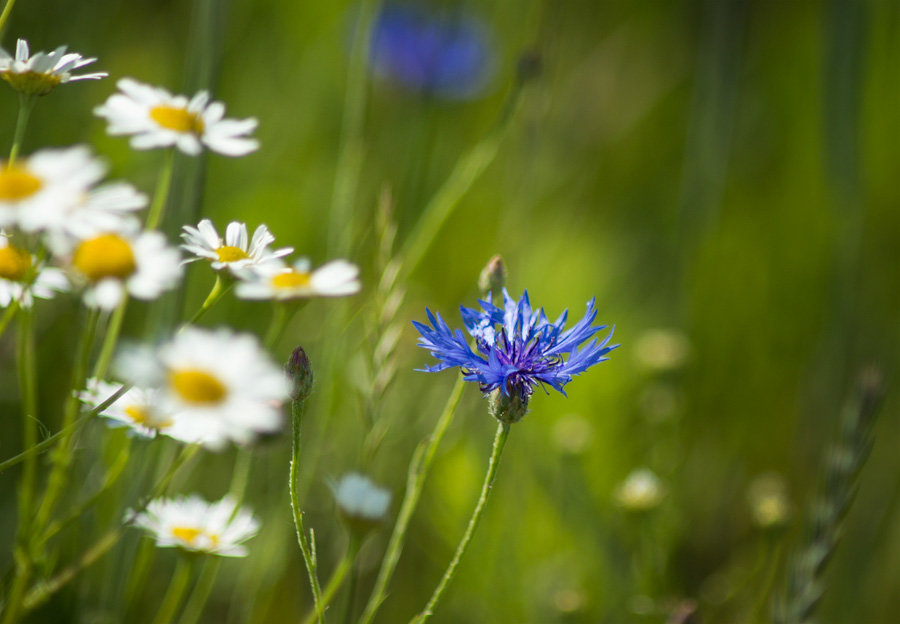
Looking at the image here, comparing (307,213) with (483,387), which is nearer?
(483,387)

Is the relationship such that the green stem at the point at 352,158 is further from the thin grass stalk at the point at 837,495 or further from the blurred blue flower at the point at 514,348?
the thin grass stalk at the point at 837,495

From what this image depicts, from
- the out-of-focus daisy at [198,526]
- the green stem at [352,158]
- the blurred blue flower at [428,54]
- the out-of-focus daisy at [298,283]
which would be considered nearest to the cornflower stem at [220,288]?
the out-of-focus daisy at [298,283]

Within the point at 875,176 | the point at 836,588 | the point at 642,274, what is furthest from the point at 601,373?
the point at 875,176

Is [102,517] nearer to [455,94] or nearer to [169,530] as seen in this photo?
[169,530]

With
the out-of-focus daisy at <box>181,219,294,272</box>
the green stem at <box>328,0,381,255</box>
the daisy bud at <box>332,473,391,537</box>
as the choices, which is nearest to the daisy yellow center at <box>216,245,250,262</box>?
the out-of-focus daisy at <box>181,219,294,272</box>

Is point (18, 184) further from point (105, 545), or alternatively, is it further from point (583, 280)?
point (583, 280)

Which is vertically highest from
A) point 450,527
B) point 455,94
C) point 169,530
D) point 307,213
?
point 455,94

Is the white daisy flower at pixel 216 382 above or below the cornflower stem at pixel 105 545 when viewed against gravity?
above
